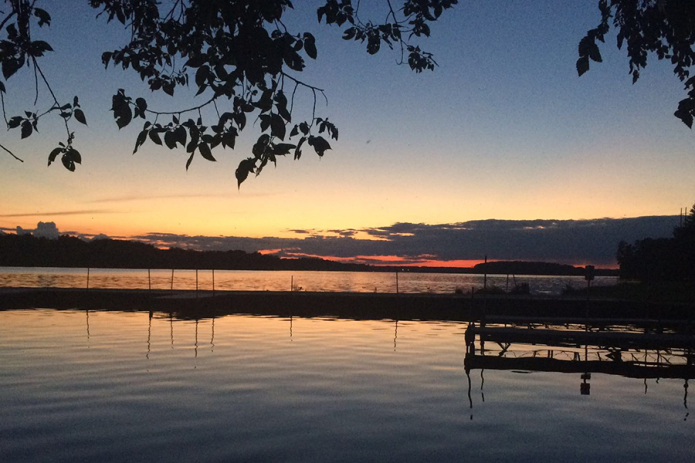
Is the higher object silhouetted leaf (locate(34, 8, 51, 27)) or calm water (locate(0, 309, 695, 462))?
silhouetted leaf (locate(34, 8, 51, 27))

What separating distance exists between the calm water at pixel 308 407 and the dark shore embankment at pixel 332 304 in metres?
16.3

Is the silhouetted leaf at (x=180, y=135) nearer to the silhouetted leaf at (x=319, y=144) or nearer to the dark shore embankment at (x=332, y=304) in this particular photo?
the silhouetted leaf at (x=319, y=144)

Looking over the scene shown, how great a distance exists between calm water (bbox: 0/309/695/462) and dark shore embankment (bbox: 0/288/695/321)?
16262mm

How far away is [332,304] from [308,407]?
33.4 meters

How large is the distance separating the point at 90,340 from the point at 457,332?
16.6 meters

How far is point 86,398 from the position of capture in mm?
13445

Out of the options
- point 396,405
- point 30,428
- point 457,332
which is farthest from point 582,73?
point 457,332

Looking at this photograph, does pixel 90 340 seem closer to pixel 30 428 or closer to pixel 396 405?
pixel 30 428

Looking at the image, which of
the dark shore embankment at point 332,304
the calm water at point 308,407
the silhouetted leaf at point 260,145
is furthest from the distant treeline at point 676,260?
the silhouetted leaf at point 260,145

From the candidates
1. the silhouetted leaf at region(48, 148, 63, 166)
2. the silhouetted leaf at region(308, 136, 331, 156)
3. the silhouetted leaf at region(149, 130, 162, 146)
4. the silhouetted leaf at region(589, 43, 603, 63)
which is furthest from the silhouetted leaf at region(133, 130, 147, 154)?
the silhouetted leaf at region(589, 43, 603, 63)

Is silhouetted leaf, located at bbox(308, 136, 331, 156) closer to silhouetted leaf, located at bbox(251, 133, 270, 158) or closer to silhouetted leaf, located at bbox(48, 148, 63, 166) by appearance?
silhouetted leaf, located at bbox(251, 133, 270, 158)

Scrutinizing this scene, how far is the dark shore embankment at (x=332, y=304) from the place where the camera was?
130 ft

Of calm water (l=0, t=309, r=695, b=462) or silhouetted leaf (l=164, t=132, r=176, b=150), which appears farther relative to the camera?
calm water (l=0, t=309, r=695, b=462)

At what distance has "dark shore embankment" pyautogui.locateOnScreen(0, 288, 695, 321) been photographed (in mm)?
39594
